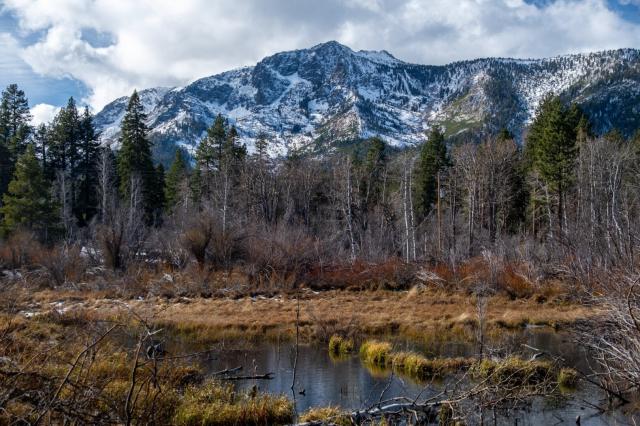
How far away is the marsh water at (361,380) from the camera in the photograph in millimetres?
11008

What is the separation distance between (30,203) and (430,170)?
35.2 meters

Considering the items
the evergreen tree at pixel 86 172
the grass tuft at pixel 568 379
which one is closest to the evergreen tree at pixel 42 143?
the evergreen tree at pixel 86 172

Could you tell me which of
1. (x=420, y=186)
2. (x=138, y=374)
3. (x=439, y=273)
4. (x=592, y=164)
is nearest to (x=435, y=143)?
(x=420, y=186)

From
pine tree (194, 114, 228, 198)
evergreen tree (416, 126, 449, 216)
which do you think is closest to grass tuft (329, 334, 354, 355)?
evergreen tree (416, 126, 449, 216)

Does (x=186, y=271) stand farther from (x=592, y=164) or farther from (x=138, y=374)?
(x=592, y=164)

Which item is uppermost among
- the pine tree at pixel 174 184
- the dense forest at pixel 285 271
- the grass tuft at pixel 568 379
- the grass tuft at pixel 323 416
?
the pine tree at pixel 174 184

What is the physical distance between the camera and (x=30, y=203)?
123 ft

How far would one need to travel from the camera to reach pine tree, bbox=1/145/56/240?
37.4 m

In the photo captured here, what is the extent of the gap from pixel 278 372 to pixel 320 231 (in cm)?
3174

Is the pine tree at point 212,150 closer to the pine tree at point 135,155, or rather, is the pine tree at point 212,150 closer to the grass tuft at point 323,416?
the pine tree at point 135,155

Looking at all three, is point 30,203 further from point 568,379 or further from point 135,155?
point 568,379

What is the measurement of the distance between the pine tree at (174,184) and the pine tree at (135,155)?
734 centimetres

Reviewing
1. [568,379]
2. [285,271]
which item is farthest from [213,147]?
[568,379]

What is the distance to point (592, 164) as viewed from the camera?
35.4 m
